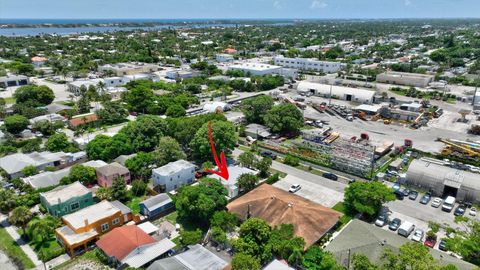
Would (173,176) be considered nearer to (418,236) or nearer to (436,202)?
(418,236)

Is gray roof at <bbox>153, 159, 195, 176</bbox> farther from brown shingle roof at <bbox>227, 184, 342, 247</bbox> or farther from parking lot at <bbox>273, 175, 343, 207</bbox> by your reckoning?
parking lot at <bbox>273, 175, 343, 207</bbox>

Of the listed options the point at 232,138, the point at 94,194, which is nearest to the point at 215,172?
the point at 232,138

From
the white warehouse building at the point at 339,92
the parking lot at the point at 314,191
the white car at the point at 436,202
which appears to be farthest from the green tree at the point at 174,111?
the white car at the point at 436,202

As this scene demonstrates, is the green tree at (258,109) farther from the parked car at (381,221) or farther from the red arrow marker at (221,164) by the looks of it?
the parked car at (381,221)

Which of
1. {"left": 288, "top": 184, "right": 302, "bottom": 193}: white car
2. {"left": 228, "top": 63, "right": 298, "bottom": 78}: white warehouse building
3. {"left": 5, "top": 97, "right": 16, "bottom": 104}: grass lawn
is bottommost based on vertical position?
{"left": 288, "top": 184, "right": 302, "bottom": 193}: white car

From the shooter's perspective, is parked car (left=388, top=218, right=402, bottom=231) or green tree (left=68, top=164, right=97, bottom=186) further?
green tree (left=68, top=164, right=97, bottom=186)

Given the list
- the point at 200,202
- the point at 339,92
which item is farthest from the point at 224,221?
the point at 339,92

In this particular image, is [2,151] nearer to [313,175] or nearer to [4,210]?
[4,210]

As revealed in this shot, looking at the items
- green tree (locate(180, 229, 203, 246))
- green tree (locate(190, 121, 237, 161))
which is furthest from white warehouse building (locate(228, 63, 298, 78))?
green tree (locate(180, 229, 203, 246))
